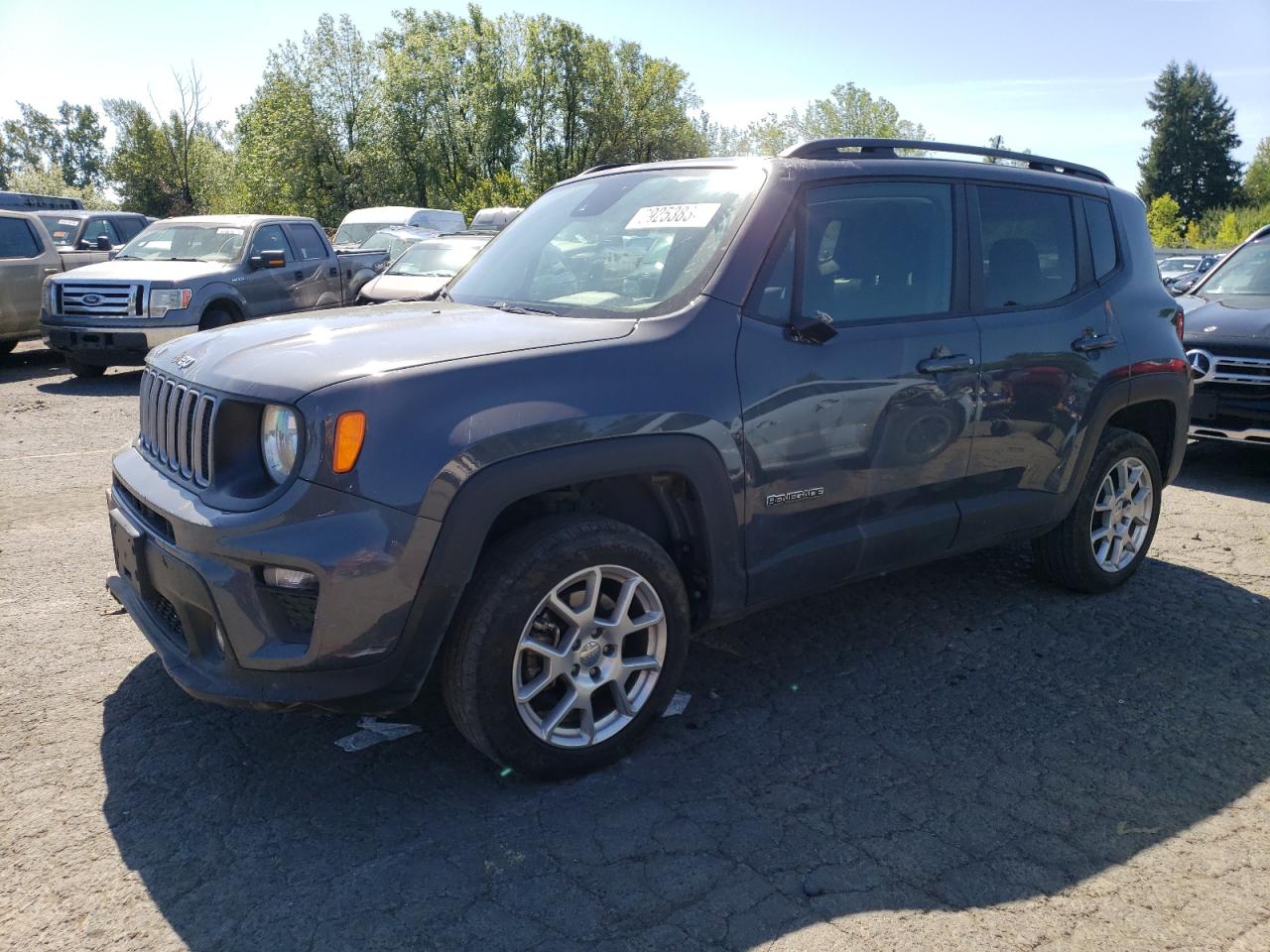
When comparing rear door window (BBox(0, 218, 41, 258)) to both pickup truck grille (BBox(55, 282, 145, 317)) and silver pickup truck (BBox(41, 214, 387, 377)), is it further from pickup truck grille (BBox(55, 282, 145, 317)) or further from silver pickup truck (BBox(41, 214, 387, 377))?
pickup truck grille (BBox(55, 282, 145, 317))

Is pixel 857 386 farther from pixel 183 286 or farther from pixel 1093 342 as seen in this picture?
pixel 183 286

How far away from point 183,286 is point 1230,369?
33.7ft

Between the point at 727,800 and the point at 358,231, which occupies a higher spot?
the point at 358,231

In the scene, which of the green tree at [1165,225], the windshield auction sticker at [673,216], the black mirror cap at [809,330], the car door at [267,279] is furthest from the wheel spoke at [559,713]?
the green tree at [1165,225]

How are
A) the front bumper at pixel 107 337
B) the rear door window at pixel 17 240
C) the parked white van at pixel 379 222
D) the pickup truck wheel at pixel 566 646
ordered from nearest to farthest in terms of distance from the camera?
the pickup truck wheel at pixel 566 646 < the front bumper at pixel 107 337 < the rear door window at pixel 17 240 < the parked white van at pixel 379 222

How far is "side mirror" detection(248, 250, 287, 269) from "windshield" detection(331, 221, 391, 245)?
481 inches

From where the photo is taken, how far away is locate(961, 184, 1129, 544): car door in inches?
162

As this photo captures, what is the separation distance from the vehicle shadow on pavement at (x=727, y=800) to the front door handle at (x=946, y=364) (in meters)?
1.20

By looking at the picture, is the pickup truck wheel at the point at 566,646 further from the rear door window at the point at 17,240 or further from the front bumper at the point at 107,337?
the rear door window at the point at 17,240

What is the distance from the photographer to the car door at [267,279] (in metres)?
12.1

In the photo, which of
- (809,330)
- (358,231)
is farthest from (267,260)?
(358,231)

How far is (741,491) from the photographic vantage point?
331cm

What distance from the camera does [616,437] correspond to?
3.03 metres

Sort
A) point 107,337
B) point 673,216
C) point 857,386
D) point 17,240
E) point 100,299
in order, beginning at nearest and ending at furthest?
point 857,386
point 673,216
point 107,337
point 100,299
point 17,240
